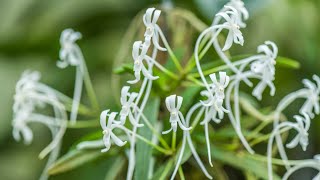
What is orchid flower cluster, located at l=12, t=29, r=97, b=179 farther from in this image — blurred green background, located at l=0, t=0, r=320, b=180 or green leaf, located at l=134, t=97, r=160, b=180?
blurred green background, located at l=0, t=0, r=320, b=180

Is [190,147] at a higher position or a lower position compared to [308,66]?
higher

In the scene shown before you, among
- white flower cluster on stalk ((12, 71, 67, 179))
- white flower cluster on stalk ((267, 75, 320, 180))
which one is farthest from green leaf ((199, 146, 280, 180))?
white flower cluster on stalk ((12, 71, 67, 179))

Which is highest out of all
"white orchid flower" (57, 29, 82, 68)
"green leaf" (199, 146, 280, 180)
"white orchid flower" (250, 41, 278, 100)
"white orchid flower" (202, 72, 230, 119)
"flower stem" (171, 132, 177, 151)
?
"white orchid flower" (57, 29, 82, 68)

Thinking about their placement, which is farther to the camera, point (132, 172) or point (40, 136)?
point (40, 136)

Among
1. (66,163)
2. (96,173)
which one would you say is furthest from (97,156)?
(96,173)

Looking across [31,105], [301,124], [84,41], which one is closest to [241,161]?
[301,124]

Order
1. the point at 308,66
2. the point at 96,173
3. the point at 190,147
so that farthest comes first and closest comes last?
the point at 308,66 → the point at 96,173 → the point at 190,147

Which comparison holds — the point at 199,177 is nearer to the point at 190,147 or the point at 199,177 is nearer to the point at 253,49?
the point at 190,147

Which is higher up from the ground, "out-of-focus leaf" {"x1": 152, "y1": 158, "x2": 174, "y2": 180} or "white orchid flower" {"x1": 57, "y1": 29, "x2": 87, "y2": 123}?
"white orchid flower" {"x1": 57, "y1": 29, "x2": 87, "y2": 123}
